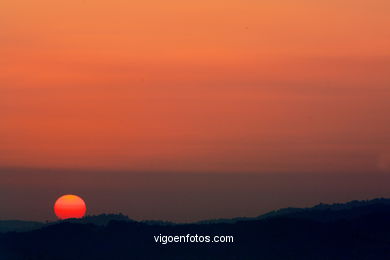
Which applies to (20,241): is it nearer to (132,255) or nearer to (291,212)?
(132,255)

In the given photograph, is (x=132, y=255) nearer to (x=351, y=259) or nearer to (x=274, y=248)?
(x=274, y=248)

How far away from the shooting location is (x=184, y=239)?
11462 cm

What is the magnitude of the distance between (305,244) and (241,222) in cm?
994

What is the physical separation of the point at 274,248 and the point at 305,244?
13.7 ft

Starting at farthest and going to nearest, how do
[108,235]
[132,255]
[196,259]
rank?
[108,235]
[132,255]
[196,259]

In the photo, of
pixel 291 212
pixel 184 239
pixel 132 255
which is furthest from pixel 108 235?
pixel 291 212

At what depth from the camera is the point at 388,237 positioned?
413 ft

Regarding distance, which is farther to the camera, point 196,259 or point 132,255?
point 132,255

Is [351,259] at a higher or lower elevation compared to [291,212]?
lower

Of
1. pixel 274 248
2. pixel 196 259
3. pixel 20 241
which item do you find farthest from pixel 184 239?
pixel 20 241

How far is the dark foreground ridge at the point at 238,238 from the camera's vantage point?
11775 cm

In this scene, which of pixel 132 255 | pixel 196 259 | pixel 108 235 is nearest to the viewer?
pixel 196 259

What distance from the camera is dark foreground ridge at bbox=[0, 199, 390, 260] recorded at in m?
118

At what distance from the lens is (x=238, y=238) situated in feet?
412
